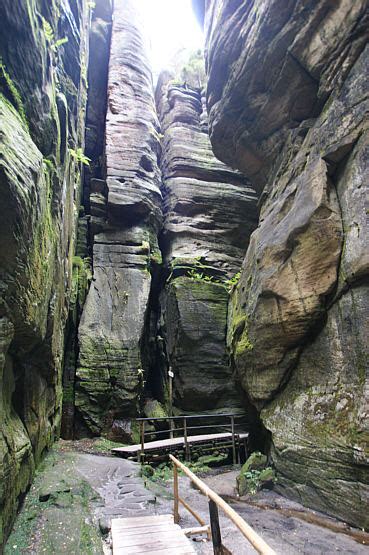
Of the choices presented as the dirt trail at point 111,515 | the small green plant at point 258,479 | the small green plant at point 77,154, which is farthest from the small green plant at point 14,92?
the small green plant at point 258,479

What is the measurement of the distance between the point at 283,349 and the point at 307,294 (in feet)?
5.32

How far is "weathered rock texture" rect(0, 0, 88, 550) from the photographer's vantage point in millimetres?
4381

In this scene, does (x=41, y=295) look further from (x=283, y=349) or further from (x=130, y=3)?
(x=130, y=3)

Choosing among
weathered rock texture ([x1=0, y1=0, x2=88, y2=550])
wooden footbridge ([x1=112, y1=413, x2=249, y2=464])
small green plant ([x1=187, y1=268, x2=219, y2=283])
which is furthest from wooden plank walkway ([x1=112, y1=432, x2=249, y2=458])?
small green plant ([x1=187, y1=268, x2=219, y2=283])

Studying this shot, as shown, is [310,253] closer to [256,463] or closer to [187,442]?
[256,463]

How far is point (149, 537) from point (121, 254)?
14.3 metres

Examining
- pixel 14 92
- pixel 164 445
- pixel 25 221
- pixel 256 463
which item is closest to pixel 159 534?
pixel 25 221

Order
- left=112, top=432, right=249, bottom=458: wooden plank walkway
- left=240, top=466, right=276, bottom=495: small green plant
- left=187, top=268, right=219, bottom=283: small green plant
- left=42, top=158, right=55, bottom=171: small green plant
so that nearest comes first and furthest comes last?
left=42, top=158, right=55, bottom=171: small green plant < left=240, top=466, right=276, bottom=495: small green plant < left=112, top=432, right=249, bottom=458: wooden plank walkway < left=187, top=268, right=219, bottom=283: small green plant

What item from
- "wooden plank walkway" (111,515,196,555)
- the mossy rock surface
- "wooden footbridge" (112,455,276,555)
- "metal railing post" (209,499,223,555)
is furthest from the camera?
the mossy rock surface

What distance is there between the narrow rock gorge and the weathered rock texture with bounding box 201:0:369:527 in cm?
4

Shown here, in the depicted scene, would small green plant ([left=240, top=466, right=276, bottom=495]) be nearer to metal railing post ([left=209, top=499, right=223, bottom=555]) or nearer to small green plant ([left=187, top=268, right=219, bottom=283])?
metal railing post ([left=209, top=499, right=223, bottom=555])

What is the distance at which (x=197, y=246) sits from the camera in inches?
744

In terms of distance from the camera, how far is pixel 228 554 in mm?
3182

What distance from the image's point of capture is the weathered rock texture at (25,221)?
4.38m
